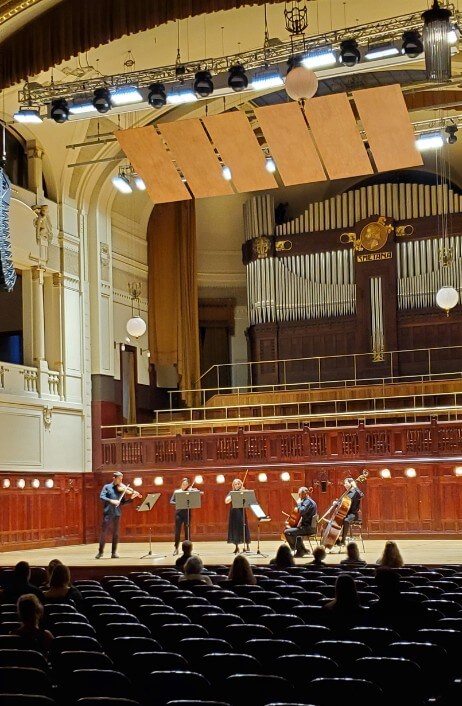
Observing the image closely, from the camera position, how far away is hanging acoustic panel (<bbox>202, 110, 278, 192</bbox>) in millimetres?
14367

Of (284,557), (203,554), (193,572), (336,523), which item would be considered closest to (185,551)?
(284,557)

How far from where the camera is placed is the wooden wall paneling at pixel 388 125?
13.6 metres

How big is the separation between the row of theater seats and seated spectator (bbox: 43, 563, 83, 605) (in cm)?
39

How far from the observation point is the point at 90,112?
14953mm

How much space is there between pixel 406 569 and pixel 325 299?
1411 cm

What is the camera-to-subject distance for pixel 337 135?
46.1 ft

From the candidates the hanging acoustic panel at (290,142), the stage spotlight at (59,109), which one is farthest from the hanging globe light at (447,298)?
the stage spotlight at (59,109)

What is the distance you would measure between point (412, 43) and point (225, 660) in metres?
10.3

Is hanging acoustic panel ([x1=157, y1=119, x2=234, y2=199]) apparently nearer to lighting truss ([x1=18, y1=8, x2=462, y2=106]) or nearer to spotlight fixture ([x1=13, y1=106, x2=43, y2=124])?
lighting truss ([x1=18, y1=8, x2=462, y2=106])

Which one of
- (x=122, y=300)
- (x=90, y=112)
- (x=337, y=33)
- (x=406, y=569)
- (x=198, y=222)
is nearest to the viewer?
(x=406, y=569)

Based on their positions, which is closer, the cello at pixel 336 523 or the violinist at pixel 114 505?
the cello at pixel 336 523

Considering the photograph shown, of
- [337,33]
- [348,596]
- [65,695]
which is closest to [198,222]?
[337,33]

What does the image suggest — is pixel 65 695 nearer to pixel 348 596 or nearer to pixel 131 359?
pixel 348 596

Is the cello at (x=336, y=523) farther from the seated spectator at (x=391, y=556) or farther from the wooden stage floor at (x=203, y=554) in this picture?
the seated spectator at (x=391, y=556)
